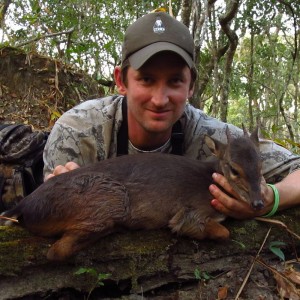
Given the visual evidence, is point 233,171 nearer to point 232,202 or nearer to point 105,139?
point 232,202

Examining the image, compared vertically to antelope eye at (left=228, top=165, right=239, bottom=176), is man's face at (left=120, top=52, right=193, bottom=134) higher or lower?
higher

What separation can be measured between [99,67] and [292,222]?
371 inches

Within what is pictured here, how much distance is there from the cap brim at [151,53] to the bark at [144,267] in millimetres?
1586

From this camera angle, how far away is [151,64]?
4.07 m

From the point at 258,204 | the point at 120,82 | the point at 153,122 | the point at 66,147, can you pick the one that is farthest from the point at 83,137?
the point at 258,204

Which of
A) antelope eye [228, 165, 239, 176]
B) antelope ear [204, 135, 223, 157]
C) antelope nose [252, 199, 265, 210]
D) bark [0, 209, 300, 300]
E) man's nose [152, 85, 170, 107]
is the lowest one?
bark [0, 209, 300, 300]

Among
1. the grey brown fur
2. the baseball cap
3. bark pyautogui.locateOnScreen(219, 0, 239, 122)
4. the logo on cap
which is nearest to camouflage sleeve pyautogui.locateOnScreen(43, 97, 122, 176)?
the baseball cap

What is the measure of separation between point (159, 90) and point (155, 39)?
21.3 inches

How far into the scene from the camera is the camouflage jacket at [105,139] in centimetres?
457

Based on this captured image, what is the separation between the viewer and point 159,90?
13.3ft

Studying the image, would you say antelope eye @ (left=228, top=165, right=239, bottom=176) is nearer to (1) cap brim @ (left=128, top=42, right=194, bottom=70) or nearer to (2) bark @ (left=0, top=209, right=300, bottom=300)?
(2) bark @ (left=0, top=209, right=300, bottom=300)

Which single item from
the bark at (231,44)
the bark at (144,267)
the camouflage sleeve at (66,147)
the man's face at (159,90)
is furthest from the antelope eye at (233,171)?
the bark at (231,44)

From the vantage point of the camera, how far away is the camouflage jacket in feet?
15.0

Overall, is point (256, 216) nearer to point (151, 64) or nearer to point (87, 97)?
point (151, 64)
